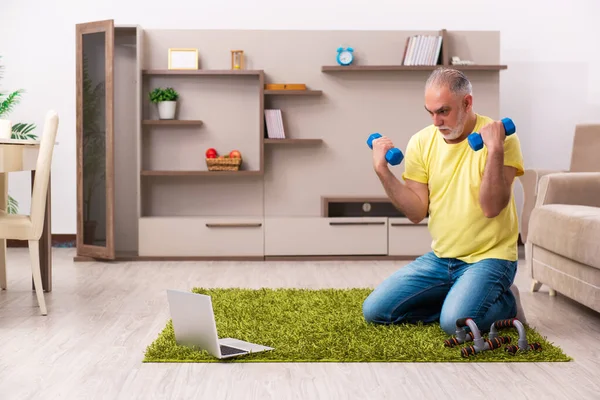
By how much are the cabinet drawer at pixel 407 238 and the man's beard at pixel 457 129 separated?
250 cm

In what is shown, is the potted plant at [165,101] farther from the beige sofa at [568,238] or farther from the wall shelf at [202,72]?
the beige sofa at [568,238]

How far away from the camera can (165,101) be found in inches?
221

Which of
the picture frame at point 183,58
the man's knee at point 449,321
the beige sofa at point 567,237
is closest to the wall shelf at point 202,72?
the picture frame at point 183,58

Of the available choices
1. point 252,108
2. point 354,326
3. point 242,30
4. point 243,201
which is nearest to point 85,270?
point 243,201

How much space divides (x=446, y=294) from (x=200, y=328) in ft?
3.36

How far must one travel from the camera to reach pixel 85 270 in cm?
508

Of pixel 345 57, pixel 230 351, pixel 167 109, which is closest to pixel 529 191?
pixel 345 57

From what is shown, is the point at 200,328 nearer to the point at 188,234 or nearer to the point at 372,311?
the point at 372,311

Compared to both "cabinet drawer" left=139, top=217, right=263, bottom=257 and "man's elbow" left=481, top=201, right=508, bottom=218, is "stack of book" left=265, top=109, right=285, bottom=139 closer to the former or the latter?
"cabinet drawer" left=139, top=217, right=263, bottom=257

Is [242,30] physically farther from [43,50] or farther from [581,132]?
[581,132]

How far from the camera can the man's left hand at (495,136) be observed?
2.88m

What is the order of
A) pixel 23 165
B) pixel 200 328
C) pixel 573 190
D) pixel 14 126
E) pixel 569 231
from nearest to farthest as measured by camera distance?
pixel 200 328 < pixel 569 231 < pixel 23 165 < pixel 573 190 < pixel 14 126

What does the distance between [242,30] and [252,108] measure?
54 cm

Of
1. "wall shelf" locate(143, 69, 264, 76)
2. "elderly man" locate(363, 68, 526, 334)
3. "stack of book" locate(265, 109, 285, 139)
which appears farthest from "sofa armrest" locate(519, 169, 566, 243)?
"elderly man" locate(363, 68, 526, 334)
